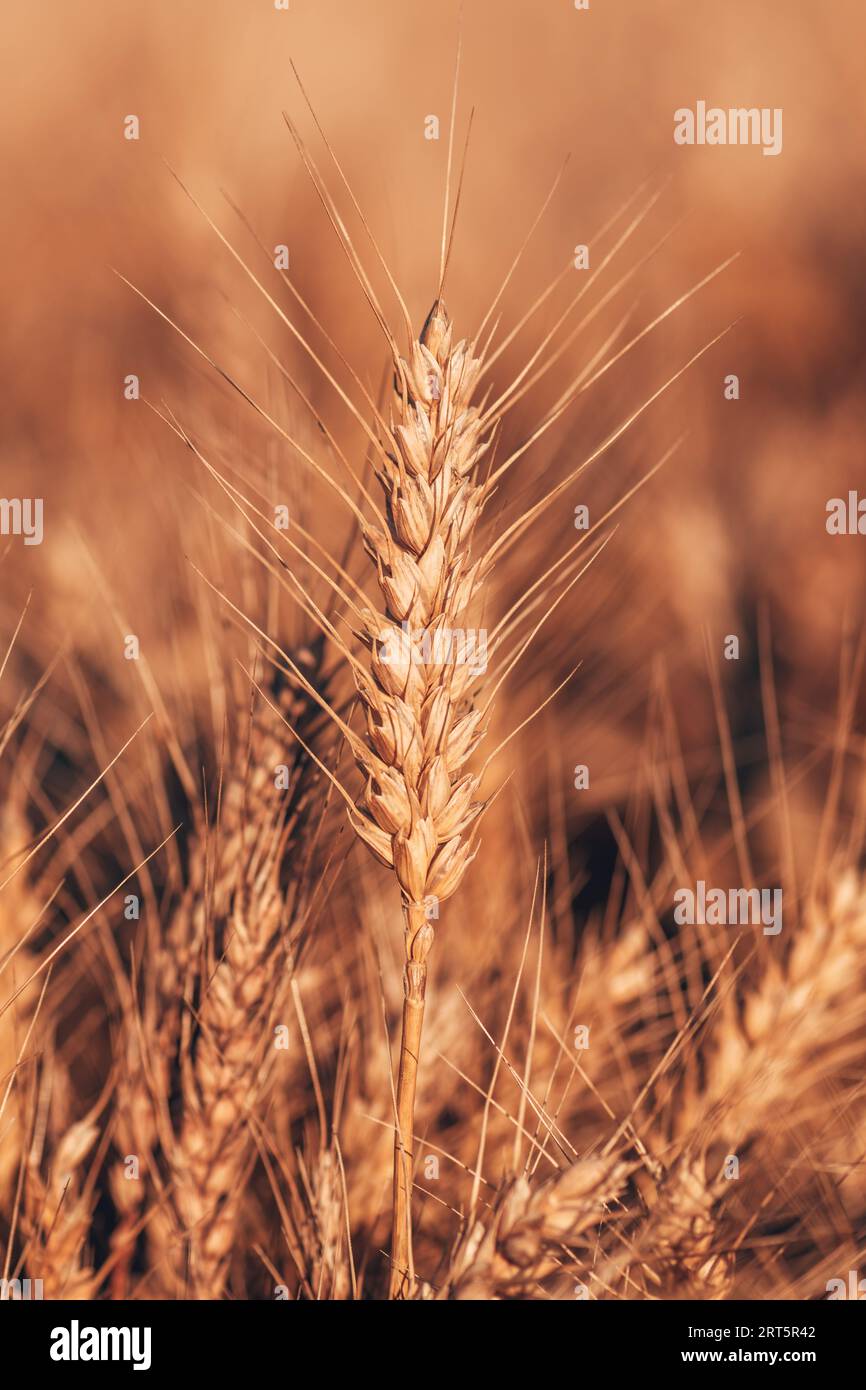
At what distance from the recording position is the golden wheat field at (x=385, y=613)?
27.4 inches

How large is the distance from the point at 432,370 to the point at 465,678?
18cm

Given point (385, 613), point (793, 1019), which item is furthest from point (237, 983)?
point (793, 1019)

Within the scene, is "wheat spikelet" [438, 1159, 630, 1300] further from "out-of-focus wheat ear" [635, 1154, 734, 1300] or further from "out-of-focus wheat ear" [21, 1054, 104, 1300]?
"out-of-focus wheat ear" [21, 1054, 104, 1300]

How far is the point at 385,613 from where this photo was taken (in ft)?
2.34

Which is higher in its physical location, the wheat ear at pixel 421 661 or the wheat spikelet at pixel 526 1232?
the wheat ear at pixel 421 661

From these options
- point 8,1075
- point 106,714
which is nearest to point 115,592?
point 106,714

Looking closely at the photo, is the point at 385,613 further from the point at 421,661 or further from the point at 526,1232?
the point at 526,1232

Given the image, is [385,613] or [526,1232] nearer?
[526,1232]

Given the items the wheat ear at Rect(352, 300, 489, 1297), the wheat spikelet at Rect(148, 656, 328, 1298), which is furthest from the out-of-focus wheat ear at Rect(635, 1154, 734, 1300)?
the wheat spikelet at Rect(148, 656, 328, 1298)

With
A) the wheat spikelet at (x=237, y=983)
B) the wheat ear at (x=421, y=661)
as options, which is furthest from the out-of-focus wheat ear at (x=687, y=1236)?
the wheat spikelet at (x=237, y=983)

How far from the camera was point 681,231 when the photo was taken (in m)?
0.93

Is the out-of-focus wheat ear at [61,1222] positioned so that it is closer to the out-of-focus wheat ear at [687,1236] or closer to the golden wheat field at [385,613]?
the golden wheat field at [385,613]
